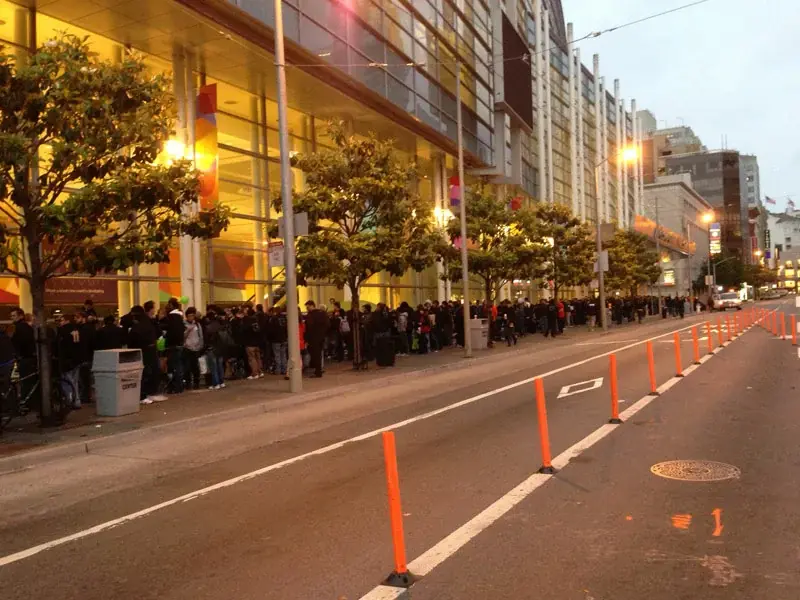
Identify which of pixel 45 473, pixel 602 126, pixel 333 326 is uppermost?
pixel 602 126

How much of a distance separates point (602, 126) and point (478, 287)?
3531 centimetres

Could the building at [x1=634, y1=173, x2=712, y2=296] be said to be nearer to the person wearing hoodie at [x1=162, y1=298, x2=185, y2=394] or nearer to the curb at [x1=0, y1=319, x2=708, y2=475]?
the curb at [x1=0, y1=319, x2=708, y2=475]

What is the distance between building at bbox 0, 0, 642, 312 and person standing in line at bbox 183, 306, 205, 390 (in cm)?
368

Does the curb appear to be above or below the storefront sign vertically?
below

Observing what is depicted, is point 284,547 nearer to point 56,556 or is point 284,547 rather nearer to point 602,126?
point 56,556

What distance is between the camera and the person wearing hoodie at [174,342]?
13.9 metres

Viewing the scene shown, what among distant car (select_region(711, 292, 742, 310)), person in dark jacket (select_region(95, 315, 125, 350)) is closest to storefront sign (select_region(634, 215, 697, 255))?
distant car (select_region(711, 292, 742, 310))

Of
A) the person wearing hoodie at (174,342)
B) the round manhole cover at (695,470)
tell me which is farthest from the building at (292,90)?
the round manhole cover at (695,470)

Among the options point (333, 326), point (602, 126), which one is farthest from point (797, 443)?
point (602, 126)

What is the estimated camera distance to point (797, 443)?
805 centimetres

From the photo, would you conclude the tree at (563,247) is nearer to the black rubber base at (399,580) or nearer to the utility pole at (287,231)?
the utility pole at (287,231)

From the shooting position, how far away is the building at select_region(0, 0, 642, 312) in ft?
57.6

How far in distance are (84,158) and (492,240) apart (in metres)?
18.7

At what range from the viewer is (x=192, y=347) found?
48.2 ft
